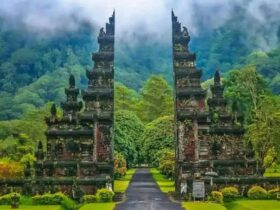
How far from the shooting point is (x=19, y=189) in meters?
41.0

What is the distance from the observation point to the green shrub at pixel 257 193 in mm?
37862

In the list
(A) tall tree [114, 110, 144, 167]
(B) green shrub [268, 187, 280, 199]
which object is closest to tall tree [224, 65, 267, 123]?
(A) tall tree [114, 110, 144, 167]

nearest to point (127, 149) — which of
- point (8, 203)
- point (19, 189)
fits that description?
point (19, 189)

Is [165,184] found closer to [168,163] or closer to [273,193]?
[168,163]

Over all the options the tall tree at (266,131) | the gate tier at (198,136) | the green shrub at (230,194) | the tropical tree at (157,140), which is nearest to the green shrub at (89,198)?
the gate tier at (198,136)

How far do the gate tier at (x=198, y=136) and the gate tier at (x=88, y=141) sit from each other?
217 inches

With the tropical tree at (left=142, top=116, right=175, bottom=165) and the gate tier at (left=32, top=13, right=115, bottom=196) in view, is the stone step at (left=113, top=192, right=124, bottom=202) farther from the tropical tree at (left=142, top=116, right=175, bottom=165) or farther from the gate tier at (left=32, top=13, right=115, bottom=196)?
the tropical tree at (left=142, top=116, right=175, bottom=165)

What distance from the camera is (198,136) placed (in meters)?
43.6

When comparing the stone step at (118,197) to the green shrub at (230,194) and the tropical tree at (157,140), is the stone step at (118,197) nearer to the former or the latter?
the green shrub at (230,194)

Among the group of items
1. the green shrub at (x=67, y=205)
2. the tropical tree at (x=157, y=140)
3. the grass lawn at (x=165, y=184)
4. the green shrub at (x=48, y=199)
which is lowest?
the green shrub at (x=67, y=205)

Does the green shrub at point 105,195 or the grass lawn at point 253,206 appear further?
the green shrub at point 105,195

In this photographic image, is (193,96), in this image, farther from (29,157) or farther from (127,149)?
(127,149)

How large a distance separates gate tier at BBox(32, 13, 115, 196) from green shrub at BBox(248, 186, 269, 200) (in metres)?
9.79

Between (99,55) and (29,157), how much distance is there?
14775 mm
